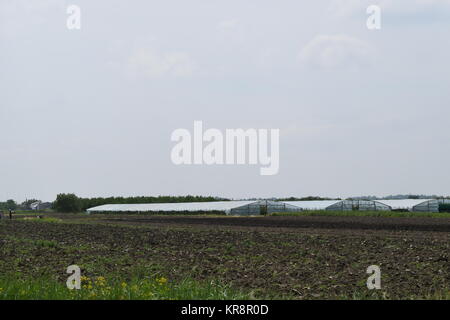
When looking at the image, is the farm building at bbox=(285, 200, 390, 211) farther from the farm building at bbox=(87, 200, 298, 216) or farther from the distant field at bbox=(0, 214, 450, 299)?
the distant field at bbox=(0, 214, 450, 299)

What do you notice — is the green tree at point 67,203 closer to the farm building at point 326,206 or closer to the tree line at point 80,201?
the tree line at point 80,201

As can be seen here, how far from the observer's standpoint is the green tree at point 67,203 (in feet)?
347

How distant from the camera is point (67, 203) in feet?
347

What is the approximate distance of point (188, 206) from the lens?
7775cm

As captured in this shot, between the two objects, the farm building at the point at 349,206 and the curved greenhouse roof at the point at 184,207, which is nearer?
the farm building at the point at 349,206

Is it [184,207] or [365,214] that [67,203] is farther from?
[365,214]

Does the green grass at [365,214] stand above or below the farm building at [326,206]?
below

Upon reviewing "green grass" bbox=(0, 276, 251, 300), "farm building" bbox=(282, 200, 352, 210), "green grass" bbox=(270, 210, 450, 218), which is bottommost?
"green grass" bbox=(270, 210, 450, 218)

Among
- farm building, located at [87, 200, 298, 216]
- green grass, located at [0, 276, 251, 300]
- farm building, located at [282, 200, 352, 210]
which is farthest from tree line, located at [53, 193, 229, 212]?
green grass, located at [0, 276, 251, 300]

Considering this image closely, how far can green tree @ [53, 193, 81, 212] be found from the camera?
106 meters

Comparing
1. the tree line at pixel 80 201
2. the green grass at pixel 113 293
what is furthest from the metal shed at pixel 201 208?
the green grass at pixel 113 293
